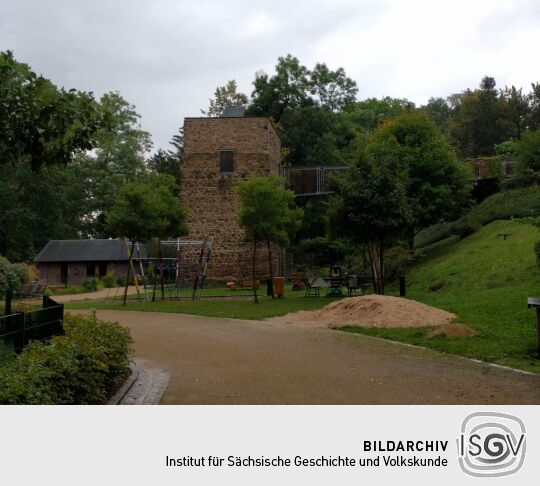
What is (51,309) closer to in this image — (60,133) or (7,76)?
(60,133)

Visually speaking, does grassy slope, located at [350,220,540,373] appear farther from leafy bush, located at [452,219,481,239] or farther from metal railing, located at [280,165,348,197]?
metal railing, located at [280,165,348,197]

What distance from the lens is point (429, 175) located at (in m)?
30.0

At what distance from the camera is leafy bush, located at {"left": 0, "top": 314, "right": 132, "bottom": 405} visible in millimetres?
5426

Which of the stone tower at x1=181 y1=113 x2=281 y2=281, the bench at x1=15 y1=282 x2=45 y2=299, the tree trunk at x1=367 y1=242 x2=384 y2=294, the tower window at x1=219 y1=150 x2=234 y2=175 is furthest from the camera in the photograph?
the tower window at x1=219 y1=150 x2=234 y2=175

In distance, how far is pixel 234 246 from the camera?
35.8m

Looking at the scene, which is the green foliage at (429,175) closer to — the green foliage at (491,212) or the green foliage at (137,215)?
the green foliage at (491,212)

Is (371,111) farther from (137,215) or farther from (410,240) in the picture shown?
(137,215)

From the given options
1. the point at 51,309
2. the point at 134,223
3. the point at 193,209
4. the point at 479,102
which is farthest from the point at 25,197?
the point at 51,309

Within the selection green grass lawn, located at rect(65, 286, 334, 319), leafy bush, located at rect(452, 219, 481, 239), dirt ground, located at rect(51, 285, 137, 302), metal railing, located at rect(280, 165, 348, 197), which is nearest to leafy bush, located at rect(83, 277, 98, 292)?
dirt ground, located at rect(51, 285, 137, 302)

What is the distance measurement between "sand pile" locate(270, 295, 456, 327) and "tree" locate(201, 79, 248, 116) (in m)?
40.4

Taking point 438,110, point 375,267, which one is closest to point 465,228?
point 375,267

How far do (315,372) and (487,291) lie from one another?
10.6 meters

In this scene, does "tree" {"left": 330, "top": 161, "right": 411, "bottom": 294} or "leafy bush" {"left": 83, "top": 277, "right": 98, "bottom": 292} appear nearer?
"tree" {"left": 330, "top": 161, "right": 411, "bottom": 294}

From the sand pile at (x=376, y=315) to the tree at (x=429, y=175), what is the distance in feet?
42.9
